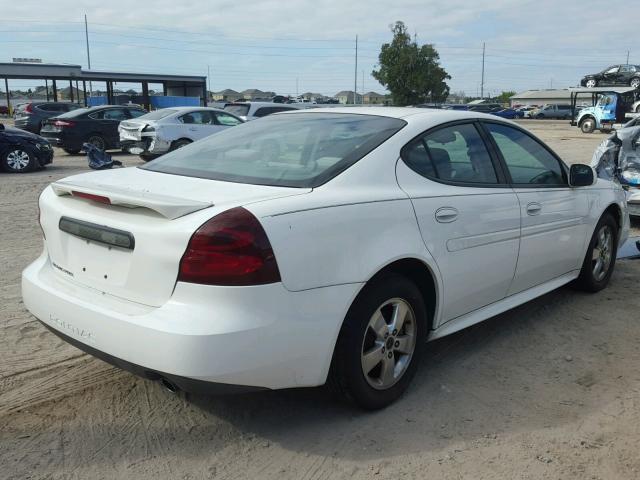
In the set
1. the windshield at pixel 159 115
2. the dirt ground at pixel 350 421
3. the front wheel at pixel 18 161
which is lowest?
the dirt ground at pixel 350 421

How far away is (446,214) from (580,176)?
172cm

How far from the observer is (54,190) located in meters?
3.29

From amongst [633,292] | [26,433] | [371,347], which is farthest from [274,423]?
[633,292]

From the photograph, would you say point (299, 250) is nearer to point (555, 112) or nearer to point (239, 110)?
point (239, 110)

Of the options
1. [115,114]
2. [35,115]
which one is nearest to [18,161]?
[115,114]

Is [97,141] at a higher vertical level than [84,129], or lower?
Answer: lower

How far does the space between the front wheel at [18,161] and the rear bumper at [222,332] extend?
12.0 meters

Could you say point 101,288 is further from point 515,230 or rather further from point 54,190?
point 515,230

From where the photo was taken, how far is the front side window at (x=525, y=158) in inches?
163

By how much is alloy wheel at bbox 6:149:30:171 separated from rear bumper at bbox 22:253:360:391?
1200cm

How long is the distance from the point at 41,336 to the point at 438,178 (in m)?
2.77

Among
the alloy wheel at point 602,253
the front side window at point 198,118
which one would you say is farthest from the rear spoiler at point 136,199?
the front side window at point 198,118

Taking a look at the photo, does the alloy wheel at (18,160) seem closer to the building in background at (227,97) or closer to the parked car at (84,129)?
the parked car at (84,129)

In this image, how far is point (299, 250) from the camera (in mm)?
2668
